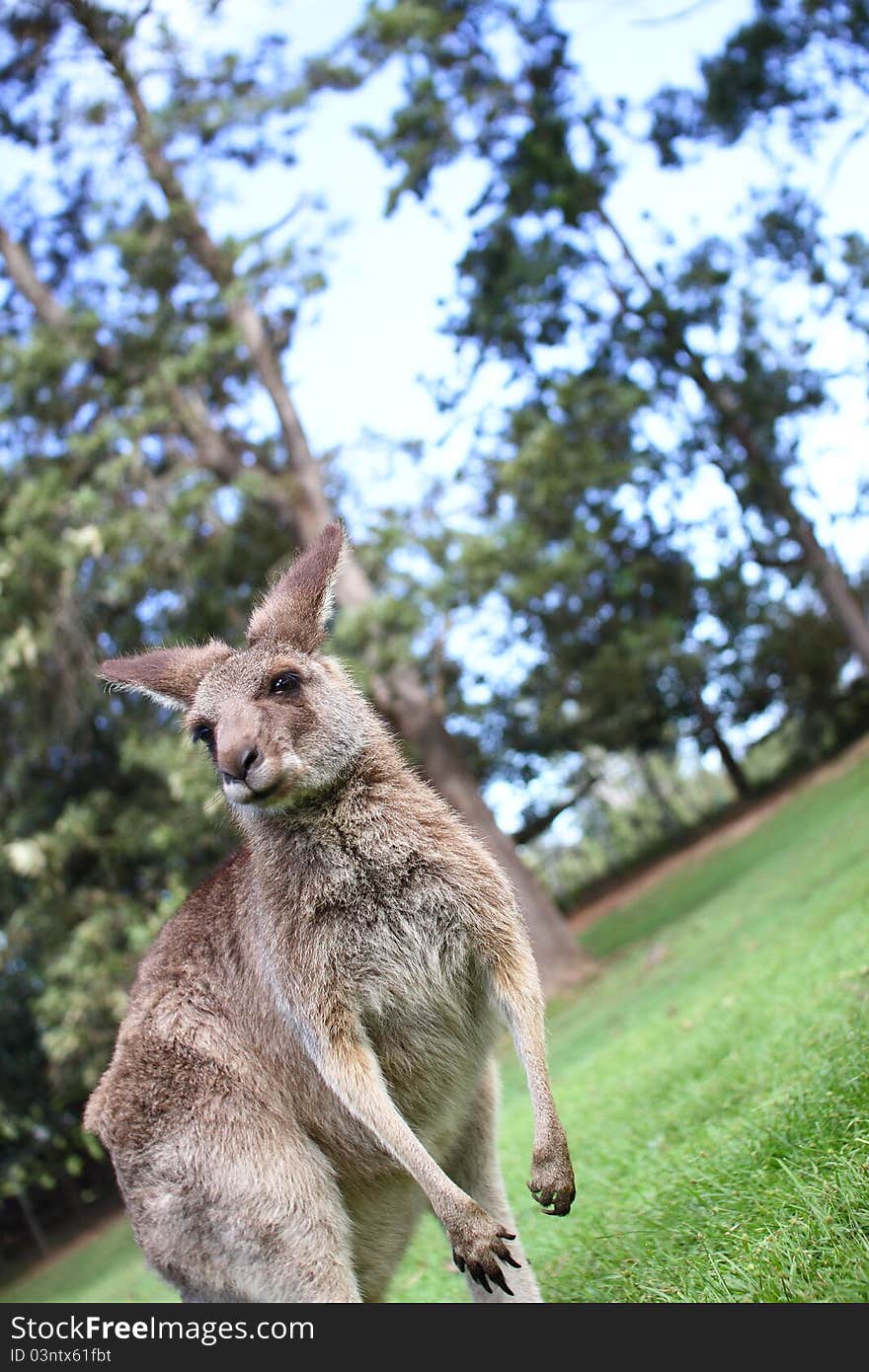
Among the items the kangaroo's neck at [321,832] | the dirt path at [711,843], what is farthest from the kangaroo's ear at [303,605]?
the dirt path at [711,843]

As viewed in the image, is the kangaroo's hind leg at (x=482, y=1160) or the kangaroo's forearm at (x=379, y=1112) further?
the kangaroo's hind leg at (x=482, y=1160)

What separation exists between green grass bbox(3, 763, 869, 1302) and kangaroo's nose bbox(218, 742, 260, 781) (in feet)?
5.29

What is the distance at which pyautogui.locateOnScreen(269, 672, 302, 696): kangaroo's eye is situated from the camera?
3340mm

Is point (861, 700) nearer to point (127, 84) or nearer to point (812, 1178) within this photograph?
point (127, 84)

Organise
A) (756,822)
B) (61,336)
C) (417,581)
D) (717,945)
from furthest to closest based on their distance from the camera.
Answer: (756,822)
(61,336)
(417,581)
(717,945)

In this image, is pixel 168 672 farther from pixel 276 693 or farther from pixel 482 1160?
pixel 482 1160

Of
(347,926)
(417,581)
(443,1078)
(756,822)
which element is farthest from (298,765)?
(756,822)

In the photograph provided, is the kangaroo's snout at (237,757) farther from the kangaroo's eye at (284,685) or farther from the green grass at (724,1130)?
the green grass at (724,1130)

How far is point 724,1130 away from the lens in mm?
4020

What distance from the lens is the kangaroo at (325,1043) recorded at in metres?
3.01

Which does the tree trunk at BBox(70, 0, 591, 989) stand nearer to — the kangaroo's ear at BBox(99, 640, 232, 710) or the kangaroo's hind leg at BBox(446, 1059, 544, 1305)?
the kangaroo's ear at BBox(99, 640, 232, 710)

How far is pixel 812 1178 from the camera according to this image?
2.98m

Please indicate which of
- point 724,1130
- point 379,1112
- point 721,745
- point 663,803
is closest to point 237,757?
point 379,1112

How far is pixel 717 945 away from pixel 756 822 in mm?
11626
